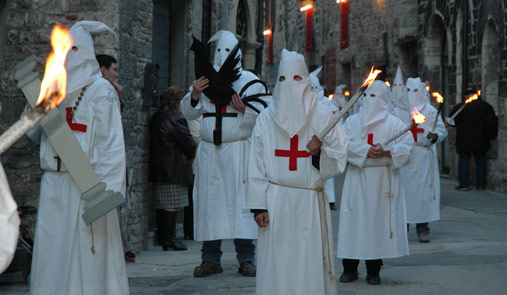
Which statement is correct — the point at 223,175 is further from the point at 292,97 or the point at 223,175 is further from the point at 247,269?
the point at 292,97

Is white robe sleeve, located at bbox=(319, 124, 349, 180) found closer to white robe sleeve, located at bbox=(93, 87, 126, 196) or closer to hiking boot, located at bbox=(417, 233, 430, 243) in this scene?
white robe sleeve, located at bbox=(93, 87, 126, 196)

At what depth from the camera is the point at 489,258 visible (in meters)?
8.77

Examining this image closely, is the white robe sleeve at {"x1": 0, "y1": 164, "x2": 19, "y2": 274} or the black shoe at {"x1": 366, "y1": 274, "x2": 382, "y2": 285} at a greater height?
the white robe sleeve at {"x1": 0, "y1": 164, "x2": 19, "y2": 274}

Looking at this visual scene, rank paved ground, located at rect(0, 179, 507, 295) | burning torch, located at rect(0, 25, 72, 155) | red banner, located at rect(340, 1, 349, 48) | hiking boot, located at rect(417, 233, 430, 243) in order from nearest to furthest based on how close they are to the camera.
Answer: burning torch, located at rect(0, 25, 72, 155) < paved ground, located at rect(0, 179, 507, 295) < hiking boot, located at rect(417, 233, 430, 243) < red banner, located at rect(340, 1, 349, 48)

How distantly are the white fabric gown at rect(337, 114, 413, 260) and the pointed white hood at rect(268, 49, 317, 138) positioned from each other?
2060 millimetres

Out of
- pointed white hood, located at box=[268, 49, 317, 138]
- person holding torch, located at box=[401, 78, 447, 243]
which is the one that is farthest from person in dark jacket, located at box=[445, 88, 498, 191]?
pointed white hood, located at box=[268, 49, 317, 138]

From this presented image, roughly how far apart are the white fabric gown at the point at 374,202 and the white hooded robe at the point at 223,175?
3.04 ft

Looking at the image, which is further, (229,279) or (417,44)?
(417,44)

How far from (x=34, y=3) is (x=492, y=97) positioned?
1213 centimetres

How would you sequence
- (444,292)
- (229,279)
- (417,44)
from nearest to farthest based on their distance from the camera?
(444,292) → (229,279) → (417,44)

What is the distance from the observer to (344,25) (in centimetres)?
3028

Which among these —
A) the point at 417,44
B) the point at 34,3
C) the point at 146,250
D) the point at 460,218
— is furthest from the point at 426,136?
the point at 417,44

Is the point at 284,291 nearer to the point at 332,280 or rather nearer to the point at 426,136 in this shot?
the point at 332,280

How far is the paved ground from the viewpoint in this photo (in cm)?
705
